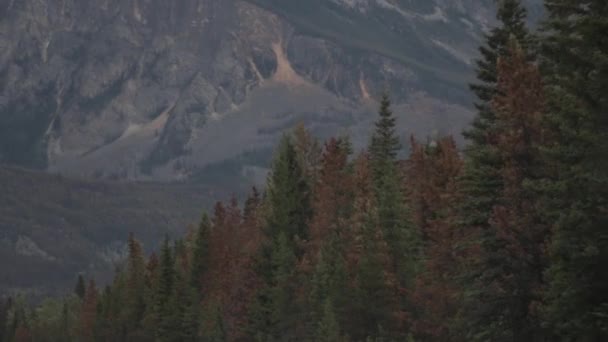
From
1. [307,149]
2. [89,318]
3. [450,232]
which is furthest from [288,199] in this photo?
[89,318]

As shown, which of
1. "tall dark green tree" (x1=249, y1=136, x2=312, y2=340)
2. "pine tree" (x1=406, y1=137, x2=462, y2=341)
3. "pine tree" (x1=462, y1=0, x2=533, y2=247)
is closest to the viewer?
"pine tree" (x1=462, y1=0, x2=533, y2=247)

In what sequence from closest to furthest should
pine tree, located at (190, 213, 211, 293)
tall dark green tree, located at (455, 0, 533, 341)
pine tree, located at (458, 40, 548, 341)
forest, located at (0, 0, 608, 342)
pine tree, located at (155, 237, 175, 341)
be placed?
forest, located at (0, 0, 608, 342) → pine tree, located at (458, 40, 548, 341) → tall dark green tree, located at (455, 0, 533, 341) → pine tree, located at (155, 237, 175, 341) → pine tree, located at (190, 213, 211, 293)

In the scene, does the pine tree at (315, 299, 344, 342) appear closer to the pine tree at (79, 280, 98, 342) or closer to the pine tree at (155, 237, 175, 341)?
the pine tree at (155, 237, 175, 341)

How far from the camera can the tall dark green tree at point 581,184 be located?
2431 centimetres

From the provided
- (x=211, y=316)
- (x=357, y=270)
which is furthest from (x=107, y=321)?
(x=357, y=270)

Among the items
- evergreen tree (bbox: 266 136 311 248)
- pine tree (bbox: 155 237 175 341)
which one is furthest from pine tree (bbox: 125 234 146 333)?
evergreen tree (bbox: 266 136 311 248)

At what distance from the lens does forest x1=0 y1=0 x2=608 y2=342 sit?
2511 centimetres

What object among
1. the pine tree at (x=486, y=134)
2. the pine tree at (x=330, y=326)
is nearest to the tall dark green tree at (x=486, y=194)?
the pine tree at (x=486, y=134)

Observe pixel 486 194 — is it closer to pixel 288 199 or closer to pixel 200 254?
pixel 288 199

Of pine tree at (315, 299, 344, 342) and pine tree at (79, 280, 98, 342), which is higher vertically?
pine tree at (79, 280, 98, 342)

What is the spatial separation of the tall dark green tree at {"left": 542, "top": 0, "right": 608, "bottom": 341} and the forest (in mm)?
45

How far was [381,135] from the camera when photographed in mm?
64688

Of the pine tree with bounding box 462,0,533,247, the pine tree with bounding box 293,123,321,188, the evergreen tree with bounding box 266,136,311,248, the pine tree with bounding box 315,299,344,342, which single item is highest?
the pine tree with bounding box 293,123,321,188

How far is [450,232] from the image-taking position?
1670 inches
